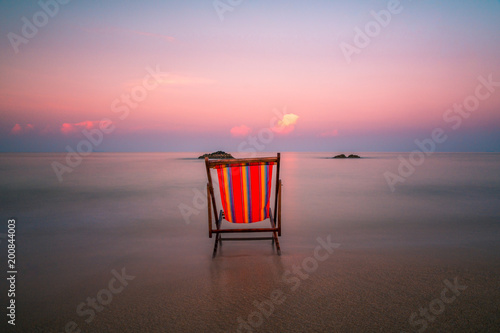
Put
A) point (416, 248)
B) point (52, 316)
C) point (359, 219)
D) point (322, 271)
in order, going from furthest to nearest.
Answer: point (359, 219) → point (416, 248) → point (322, 271) → point (52, 316)

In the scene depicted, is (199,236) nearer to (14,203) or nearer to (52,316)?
(52,316)

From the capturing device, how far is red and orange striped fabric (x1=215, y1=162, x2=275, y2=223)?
382 cm

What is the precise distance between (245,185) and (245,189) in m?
0.06

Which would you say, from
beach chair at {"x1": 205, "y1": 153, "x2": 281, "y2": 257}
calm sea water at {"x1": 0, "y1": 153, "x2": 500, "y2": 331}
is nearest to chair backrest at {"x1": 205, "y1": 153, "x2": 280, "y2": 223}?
beach chair at {"x1": 205, "y1": 153, "x2": 281, "y2": 257}

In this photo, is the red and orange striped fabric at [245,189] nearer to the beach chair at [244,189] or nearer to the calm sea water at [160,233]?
the beach chair at [244,189]

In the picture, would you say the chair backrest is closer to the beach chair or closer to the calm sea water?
the beach chair

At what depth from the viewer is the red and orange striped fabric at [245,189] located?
3.82 meters

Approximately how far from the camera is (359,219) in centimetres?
645

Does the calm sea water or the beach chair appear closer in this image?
the calm sea water

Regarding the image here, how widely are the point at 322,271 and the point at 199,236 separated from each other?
2.44 m

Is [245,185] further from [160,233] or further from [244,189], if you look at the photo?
[160,233]

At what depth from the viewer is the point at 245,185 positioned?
12.8 feet

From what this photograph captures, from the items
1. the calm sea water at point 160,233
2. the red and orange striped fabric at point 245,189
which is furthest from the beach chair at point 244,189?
the calm sea water at point 160,233

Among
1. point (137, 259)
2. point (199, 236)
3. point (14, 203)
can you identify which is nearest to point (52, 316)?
point (137, 259)
